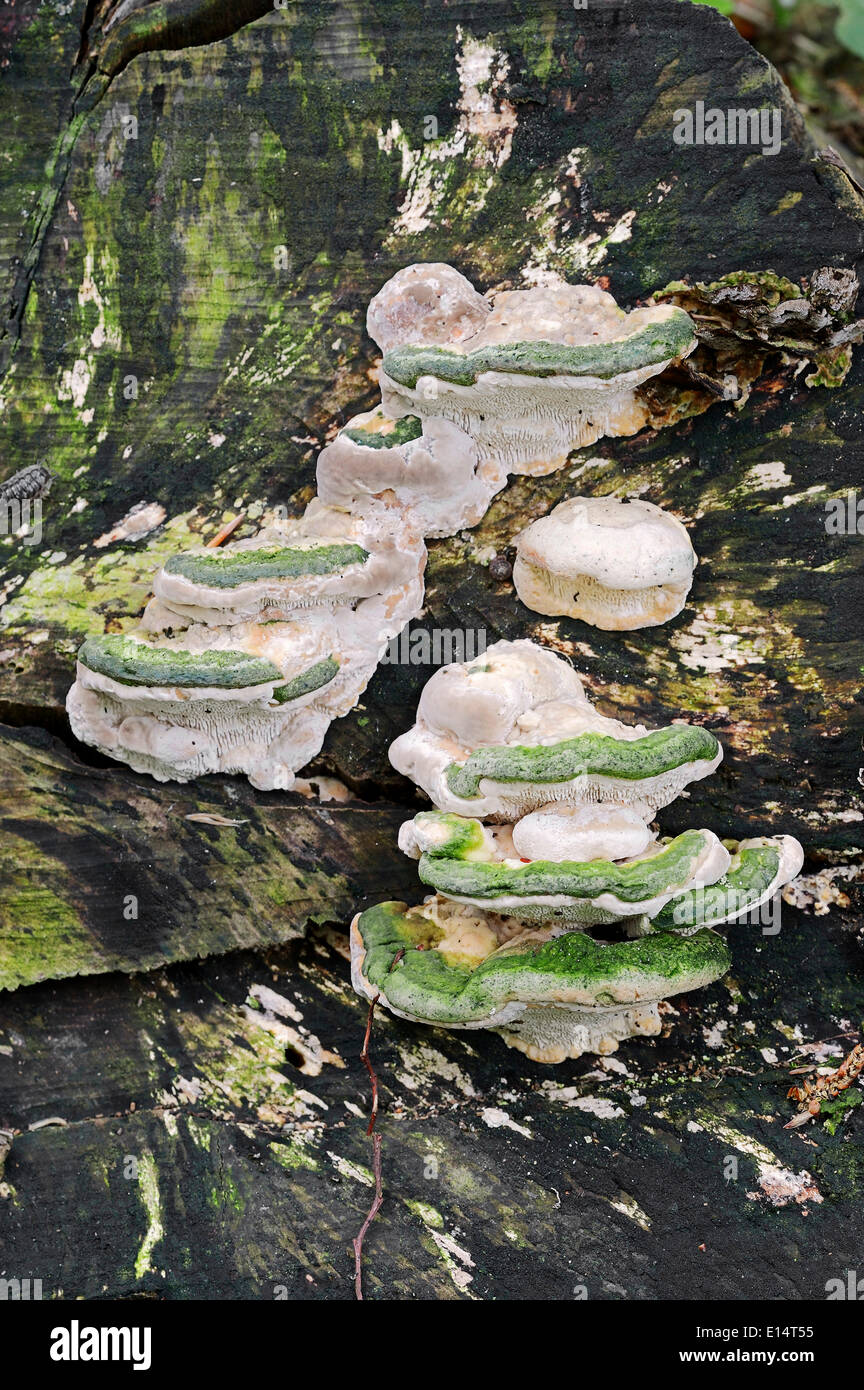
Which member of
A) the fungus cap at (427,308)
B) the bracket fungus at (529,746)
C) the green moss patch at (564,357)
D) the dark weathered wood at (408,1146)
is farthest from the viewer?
the fungus cap at (427,308)

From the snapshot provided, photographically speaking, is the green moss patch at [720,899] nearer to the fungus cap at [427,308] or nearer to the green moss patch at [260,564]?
the green moss patch at [260,564]

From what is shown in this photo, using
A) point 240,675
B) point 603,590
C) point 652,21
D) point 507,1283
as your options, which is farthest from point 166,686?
point 652,21

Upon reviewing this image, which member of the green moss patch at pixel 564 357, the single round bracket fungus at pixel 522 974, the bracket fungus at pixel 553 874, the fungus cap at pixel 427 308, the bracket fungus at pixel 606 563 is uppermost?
the fungus cap at pixel 427 308

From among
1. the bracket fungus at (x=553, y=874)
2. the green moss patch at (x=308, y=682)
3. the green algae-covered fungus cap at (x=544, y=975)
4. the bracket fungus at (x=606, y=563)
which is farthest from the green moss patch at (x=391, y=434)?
the green algae-covered fungus cap at (x=544, y=975)

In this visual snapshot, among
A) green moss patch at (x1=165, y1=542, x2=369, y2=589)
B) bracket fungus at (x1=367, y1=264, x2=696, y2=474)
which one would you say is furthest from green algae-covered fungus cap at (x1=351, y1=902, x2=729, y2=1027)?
bracket fungus at (x1=367, y1=264, x2=696, y2=474)

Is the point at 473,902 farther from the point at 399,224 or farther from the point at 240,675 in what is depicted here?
the point at 399,224
